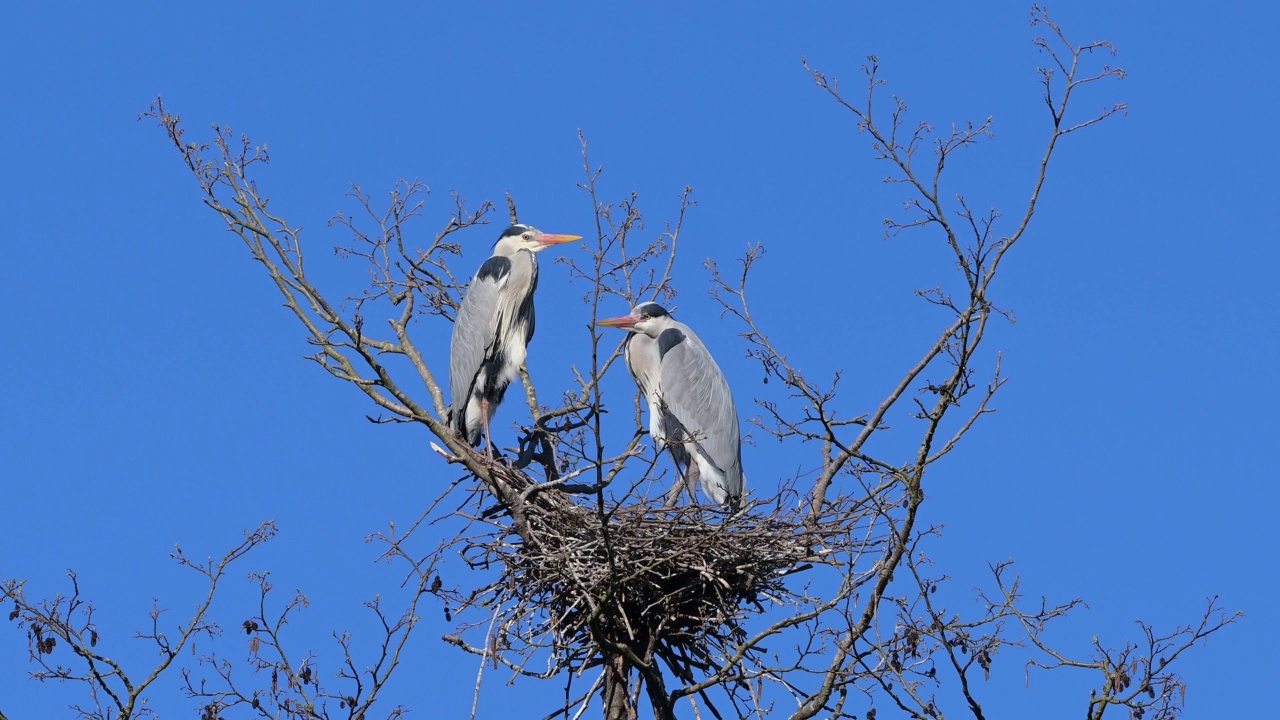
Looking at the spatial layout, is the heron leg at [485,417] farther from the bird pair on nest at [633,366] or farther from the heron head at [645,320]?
the heron head at [645,320]

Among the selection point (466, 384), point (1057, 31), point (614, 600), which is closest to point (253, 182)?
point (466, 384)

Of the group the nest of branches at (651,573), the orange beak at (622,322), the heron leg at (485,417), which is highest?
the orange beak at (622,322)

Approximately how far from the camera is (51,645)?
564 centimetres

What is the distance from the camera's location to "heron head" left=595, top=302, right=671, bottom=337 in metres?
7.98

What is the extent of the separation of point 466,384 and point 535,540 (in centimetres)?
187

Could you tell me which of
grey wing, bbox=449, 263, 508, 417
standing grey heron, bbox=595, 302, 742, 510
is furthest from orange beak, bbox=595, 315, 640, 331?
grey wing, bbox=449, 263, 508, 417

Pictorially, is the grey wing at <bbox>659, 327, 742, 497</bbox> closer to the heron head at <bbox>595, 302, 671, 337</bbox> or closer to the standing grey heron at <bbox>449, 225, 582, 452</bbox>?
the heron head at <bbox>595, 302, 671, 337</bbox>

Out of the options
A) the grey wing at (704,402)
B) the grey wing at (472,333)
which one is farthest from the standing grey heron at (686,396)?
the grey wing at (472,333)

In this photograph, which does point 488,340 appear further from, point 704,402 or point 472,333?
point 704,402

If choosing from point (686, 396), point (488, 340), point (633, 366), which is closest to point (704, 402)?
point (686, 396)

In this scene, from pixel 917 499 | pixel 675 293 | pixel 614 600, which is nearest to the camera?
pixel 917 499

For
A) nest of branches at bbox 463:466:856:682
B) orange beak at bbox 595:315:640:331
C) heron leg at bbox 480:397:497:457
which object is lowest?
nest of branches at bbox 463:466:856:682

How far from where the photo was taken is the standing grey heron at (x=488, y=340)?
728 centimetres

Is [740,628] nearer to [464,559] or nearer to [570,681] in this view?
[570,681]
